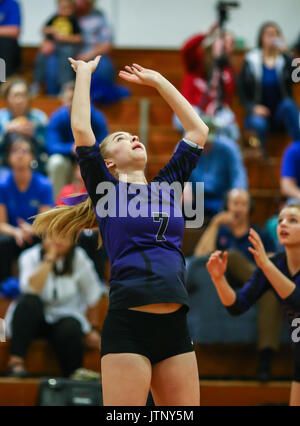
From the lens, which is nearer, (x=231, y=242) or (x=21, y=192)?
(x=231, y=242)

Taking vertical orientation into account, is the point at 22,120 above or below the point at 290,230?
above

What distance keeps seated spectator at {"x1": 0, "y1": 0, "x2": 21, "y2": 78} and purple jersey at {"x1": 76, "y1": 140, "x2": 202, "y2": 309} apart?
16.3 feet

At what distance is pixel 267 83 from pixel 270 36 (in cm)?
43

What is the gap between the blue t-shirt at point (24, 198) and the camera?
222 inches

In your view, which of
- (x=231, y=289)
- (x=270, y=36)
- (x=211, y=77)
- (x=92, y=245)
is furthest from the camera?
(x=270, y=36)

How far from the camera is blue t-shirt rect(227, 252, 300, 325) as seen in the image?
3520 mm

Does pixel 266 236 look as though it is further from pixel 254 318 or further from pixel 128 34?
pixel 128 34

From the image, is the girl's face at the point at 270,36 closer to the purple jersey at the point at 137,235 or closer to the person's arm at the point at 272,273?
the person's arm at the point at 272,273

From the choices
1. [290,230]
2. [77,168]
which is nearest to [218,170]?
[77,168]


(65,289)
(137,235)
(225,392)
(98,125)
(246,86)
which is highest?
(246,86)

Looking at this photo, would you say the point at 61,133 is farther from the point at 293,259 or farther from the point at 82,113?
the point at 82,113

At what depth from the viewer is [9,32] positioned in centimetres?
766

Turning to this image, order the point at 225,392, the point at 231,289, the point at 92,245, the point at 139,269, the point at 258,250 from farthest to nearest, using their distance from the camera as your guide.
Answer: the point at 92,245 → the point at 225,392 → the point at 231,289 → the point at 258,250 → the point at 139,269

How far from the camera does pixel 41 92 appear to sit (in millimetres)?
8039
